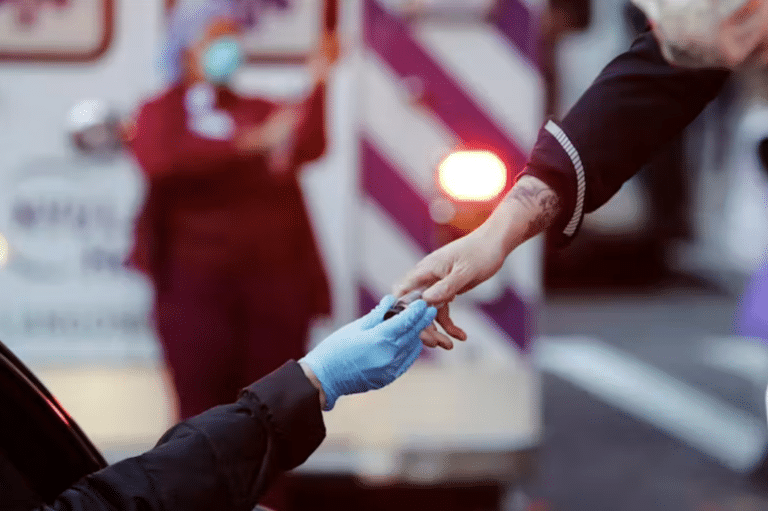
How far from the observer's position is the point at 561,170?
1942mm

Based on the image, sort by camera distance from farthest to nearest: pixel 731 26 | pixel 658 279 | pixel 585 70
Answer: pixel 658 279 < pixel 585 70 < pixel 731 26

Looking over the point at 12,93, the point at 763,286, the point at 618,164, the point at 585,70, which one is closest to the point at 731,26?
the point at 618,164

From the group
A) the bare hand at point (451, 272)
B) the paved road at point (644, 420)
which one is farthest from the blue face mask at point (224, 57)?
the paved road at point (644, 420)

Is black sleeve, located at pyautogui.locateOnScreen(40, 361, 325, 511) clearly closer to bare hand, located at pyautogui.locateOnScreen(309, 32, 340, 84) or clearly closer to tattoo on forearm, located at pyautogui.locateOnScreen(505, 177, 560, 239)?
tattoo on forearm, located at pyautogui.locateOnScreen(505, 177, 560, 239)

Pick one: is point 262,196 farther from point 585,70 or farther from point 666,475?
point 585,70

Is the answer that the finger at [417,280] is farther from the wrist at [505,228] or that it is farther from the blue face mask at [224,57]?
the blue face mask at [224,57]

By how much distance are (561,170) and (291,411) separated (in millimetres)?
627

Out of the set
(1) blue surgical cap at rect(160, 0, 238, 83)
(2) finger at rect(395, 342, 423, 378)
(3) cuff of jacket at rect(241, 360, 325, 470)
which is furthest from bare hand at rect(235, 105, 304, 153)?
(3) cuff of jacket at rect(241, 360, 325, 470)

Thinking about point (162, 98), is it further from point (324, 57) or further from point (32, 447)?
point (32, 447)

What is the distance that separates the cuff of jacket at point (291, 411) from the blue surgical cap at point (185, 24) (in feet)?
6.14

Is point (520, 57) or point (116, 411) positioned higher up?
point (520, 57)

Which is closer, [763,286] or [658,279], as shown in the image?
[763,286]

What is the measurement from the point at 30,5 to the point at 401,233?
114cm

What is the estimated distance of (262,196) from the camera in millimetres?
3477
